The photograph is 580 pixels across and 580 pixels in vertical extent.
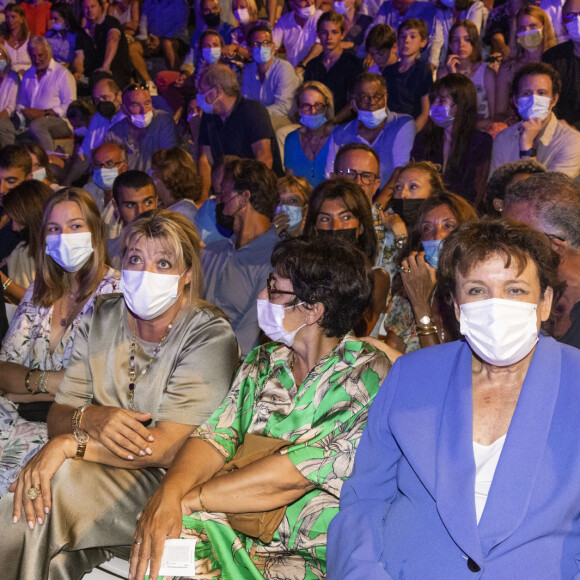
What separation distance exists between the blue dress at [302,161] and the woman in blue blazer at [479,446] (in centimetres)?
430

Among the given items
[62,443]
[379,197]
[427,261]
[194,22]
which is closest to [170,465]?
[62,443]

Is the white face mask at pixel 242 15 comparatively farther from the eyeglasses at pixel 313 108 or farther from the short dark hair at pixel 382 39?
the eyeglasses at pixel 313 108

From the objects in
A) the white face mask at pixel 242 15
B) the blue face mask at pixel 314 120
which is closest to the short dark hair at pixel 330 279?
the blue face mask at pixel 314 120

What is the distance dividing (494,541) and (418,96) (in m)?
5.61

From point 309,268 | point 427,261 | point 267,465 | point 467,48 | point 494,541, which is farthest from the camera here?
point 467,48

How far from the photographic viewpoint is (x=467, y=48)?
22.9ft

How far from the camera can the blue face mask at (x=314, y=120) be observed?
6.65m

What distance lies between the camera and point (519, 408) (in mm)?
2121

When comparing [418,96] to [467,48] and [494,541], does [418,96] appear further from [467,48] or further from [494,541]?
[494,541]

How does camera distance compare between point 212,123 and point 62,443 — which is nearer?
point 62,443

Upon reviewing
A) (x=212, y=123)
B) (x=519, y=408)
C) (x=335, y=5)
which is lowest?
(x=519, y=408)

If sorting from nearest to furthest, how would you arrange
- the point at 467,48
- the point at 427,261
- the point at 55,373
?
the point at 55,373 < the point at 427,261 < the point at 467,48

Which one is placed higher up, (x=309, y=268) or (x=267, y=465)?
(x=309, y=268)

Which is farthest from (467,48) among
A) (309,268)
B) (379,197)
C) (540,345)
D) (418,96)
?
(540,345)
